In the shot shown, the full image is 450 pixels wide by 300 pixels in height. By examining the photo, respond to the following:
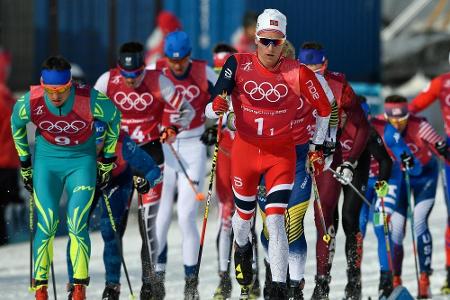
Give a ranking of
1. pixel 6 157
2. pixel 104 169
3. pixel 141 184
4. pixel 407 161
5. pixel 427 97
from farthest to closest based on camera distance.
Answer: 1. pixel 6 157
2. pixel 427 97
3. pixel 407 161
4. pixel 141 184
5. pixel 104 169

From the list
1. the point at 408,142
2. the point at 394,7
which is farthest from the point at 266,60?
the point at 394,7

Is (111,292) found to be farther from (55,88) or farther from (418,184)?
(418,184)

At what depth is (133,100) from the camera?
11.3 metres

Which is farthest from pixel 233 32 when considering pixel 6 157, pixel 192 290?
pixel 192 290

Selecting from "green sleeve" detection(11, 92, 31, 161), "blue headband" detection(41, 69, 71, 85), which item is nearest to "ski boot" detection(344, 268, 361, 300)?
"green sleeve" detection(11, 92, 31, 161)

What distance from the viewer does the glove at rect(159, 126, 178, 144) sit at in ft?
37.3

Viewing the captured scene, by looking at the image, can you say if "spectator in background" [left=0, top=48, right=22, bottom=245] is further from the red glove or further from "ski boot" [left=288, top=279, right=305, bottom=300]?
the red glove

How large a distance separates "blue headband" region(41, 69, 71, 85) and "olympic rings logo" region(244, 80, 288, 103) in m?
1.47

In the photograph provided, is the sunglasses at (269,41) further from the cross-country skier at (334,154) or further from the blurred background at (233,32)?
the blurred background at (233,32)

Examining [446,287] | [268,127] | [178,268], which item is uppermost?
[268,127]

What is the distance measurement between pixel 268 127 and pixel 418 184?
11.2 feet

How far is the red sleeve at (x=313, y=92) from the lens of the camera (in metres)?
9.46

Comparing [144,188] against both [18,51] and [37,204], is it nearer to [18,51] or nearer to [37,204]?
[37,204]

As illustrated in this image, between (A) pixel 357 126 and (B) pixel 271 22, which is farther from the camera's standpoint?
(A) pixel 357 126
